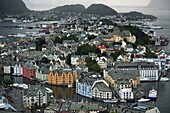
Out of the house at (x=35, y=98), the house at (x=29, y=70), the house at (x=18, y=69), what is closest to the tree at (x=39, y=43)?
the house at (x=18, y=69)

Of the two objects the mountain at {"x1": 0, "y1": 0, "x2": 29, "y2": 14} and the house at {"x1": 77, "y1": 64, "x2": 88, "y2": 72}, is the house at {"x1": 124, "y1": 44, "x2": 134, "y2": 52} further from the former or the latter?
the mountain at {"x1": 0, "y1": 0, "x2": 29, "y2": 14}

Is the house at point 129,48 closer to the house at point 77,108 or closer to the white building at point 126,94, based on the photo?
the white building at point 126,94

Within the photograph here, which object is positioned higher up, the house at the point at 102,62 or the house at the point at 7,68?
the house at the point at 102,62

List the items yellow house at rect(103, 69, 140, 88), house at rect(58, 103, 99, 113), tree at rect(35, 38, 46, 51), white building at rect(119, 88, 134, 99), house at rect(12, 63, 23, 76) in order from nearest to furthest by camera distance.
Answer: house at rect(58, 103, 99, 113) < white building at rect(119, 88, 134, 99) < yellow house at rect(103, 69, 140, 88) < house at rect(12, 63, 23, 76) < tree at rect(35, 38, 46, 51)

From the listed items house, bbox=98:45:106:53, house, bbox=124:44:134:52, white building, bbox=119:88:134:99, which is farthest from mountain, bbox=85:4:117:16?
house, bbox=124:44:134:52

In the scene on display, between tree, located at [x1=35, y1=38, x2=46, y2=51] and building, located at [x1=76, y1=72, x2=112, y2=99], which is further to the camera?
tree, located at [x1=35, y1=38, x2=46, y2=51]

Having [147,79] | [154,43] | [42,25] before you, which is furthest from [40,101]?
[42,25]

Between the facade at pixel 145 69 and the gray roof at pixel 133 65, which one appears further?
the gray roof at pixel 133 65

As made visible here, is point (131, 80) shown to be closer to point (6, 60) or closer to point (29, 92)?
point (29, 92)
